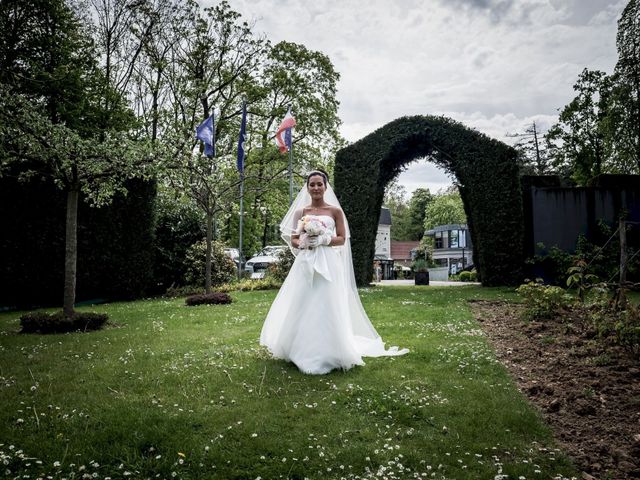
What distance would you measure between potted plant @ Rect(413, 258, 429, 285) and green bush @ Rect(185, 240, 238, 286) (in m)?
9.76

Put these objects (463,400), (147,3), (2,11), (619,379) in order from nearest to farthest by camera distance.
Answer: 1. (463,400)
2. (619,379)
3. (2,11)
4. (147,3)

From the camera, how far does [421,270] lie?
2267cm

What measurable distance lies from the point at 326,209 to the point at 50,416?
14.9ft

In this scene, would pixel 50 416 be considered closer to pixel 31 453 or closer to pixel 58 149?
pixel 31 453

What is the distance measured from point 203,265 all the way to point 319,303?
46.7 feet

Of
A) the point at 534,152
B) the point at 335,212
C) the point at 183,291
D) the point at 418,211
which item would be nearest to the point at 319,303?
the point at 335,212

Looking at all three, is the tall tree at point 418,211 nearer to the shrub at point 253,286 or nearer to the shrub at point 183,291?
the shrub at point 253,286

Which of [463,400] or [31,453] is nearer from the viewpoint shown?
[31,453]

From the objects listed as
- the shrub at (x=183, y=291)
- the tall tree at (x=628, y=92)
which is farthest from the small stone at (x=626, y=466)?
the tall tree at (x=628, y=92)

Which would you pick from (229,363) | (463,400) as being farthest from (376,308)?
(463,400)

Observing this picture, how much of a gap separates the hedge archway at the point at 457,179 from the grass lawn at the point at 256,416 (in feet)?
33.5

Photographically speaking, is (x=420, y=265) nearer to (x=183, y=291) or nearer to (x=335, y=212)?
(x=183, y=291)

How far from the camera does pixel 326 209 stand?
6.89 meters

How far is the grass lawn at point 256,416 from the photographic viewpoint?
10.8 ft
